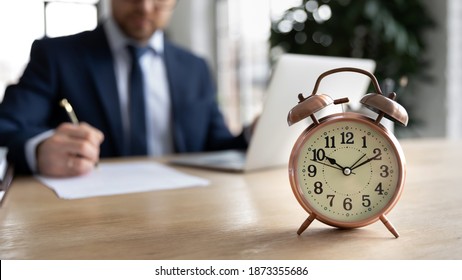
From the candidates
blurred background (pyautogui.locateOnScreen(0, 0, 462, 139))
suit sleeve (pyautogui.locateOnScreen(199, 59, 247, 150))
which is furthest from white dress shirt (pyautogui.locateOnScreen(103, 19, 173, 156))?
blurred background (pyautogui.locateOnScreen(0, 0, 462, 139))

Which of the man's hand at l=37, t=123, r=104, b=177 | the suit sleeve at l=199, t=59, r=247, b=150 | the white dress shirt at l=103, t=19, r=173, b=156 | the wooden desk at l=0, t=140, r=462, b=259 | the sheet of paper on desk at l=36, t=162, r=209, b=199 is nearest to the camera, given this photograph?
the wooden desk at l=0, t=140, r=462, b=259

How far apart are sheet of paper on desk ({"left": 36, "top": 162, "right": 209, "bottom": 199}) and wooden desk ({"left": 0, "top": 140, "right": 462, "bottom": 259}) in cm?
4

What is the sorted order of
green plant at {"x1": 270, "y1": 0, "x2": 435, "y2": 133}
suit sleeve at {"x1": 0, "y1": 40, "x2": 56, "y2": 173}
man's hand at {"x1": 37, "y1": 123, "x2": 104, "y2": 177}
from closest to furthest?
man's hand at {"x1": 37, "y1": 123, "x2": 104, "y2": 177}
suit sleeve at {"x1": 0, "y1": 40, "x2": 56, "y2": 173}
green plant at {"x1": 270, "y1": 0, "x2": 435, "y2": 133}

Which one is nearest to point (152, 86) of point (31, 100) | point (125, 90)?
point (125, 90)

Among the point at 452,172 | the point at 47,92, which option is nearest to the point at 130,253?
the point at 452,172

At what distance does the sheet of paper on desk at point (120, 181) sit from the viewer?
36.4 inches

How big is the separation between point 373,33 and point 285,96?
1951 mm

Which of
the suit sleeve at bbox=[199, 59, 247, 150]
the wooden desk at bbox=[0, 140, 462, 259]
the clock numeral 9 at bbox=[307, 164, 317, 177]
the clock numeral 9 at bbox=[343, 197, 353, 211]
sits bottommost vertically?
the suit sleeve at bbox=[199, 59, 247, 150]

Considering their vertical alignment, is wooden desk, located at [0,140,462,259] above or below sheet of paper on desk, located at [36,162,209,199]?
above

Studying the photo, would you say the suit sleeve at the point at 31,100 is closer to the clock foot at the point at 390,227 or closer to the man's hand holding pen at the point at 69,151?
the man's hand holding pen at the point at 69,151

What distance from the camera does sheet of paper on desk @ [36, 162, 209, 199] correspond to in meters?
0.93

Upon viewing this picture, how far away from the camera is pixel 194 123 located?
189 centimetres

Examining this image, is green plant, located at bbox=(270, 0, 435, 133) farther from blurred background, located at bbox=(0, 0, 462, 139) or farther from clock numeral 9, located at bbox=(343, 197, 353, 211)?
clock numeral 9, located at bbox=(343, 197, 353, 211)

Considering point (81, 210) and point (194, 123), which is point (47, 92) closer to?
point (194, 123)
